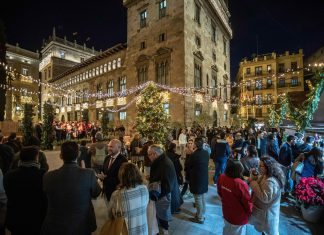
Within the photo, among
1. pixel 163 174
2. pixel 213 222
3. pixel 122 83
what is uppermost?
pixel 122 83

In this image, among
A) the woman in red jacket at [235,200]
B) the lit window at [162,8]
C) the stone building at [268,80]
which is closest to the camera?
the woman in red jacket at [235,200]

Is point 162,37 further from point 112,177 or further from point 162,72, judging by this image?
point 112,177

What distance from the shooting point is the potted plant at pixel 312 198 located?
492 centimetres

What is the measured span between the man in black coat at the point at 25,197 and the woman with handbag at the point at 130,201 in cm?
108

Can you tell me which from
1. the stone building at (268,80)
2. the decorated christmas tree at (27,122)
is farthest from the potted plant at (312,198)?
the stone building at (268,80)

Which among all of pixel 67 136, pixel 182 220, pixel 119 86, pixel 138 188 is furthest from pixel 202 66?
pixel 138 188

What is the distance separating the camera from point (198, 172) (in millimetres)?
4988

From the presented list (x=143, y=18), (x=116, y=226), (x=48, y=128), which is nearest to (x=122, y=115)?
(x=143, y=18)

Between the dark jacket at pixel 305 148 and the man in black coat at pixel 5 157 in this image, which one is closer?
the man in black coat at pixel 5 157

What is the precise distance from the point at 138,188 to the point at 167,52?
21.6 meters

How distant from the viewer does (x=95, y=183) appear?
2.74 metres

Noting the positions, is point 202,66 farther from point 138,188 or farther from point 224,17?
point 138,188

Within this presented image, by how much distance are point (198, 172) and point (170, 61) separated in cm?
1906

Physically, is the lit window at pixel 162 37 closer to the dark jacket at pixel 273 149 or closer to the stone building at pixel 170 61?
the stone building at pixel 170 61
